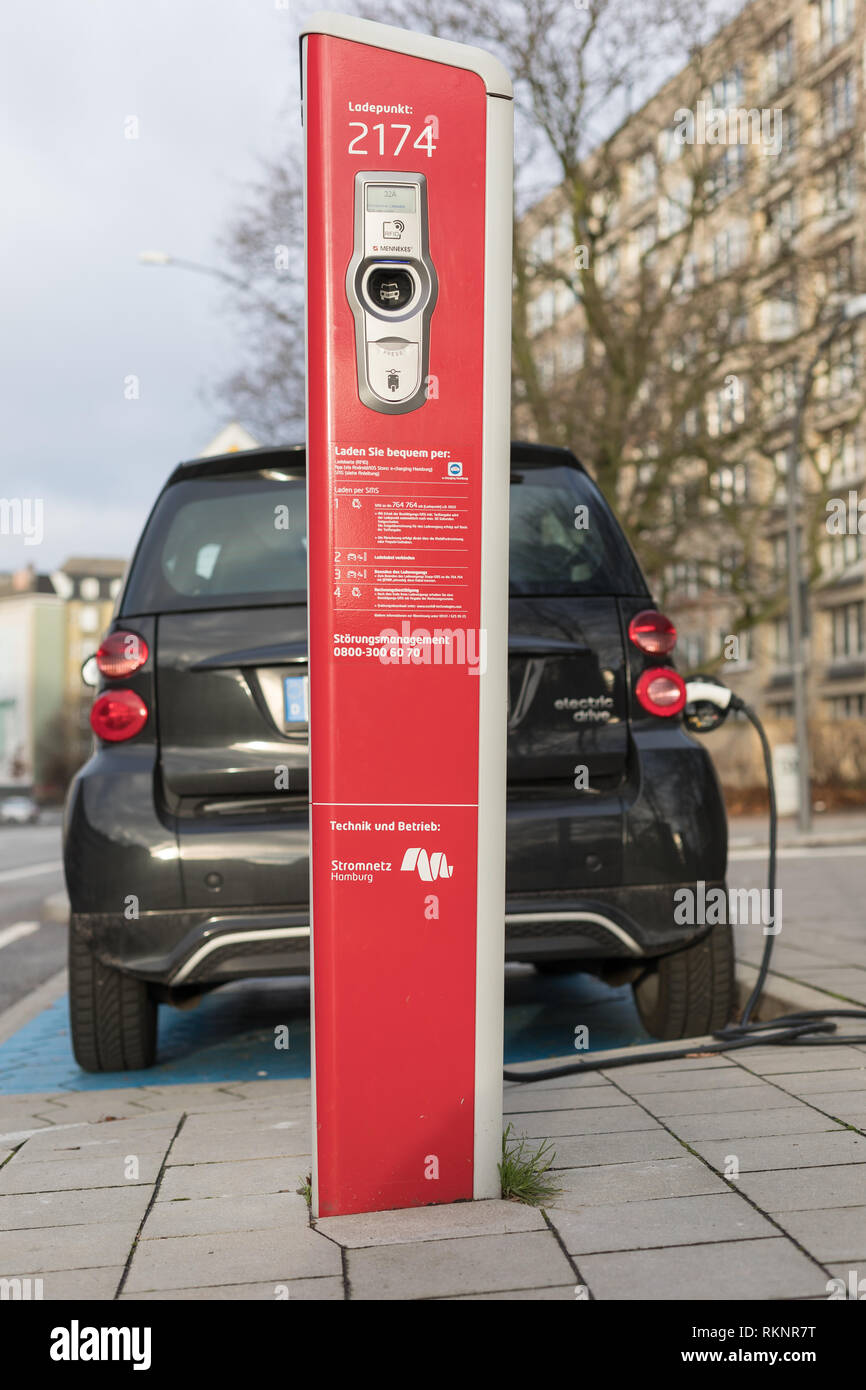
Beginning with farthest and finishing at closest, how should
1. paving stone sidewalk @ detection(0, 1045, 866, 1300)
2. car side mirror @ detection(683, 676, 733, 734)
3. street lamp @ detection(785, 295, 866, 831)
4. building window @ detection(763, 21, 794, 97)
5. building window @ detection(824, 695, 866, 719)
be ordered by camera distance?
building window @ detection(824, 695, 866, 719) < building window @ detection(763, 21, 794, 97) < street lamp @ detection(785, 295, 866, 831) < car side mirror @ detection(683, 676, 733, 734) < paving stone sidewalk @ detection(0, 1045, 866, 1300)

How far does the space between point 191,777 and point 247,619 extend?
54 centimetres

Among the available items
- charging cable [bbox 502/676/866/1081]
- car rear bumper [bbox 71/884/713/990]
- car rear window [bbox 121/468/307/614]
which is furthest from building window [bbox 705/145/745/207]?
car rear bumper [bbox 71/884/713/990]

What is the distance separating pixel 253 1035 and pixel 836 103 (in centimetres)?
2208

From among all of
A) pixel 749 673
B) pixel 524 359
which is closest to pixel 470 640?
pixel 524 359

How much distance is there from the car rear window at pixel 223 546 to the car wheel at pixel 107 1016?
3.79 ft

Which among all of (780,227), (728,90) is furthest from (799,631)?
(728,90)

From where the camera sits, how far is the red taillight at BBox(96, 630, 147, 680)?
15.3 ft

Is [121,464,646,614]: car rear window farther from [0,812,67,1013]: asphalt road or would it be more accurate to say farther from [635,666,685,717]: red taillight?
[0,812,67,1013]: asphalt road

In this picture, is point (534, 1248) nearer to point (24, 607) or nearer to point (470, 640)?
point (470, 640)

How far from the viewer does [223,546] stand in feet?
16.0

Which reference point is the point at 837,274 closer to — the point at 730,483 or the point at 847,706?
the point at 730,483

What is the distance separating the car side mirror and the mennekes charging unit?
2.11 m
